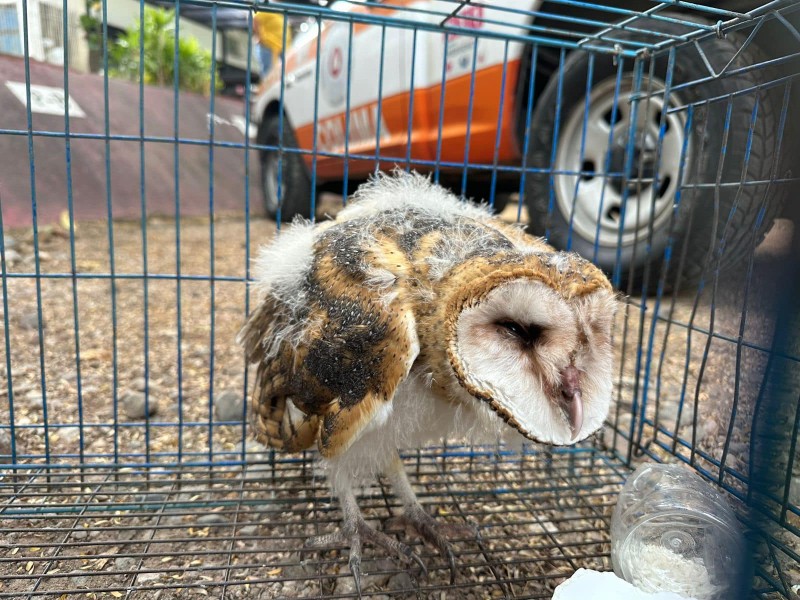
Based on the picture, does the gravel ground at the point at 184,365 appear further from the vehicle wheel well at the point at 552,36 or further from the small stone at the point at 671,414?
the vehicle wheel well at the point at 552,36

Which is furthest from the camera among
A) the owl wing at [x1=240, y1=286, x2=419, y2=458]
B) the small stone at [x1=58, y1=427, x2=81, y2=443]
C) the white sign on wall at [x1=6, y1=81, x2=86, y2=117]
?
the white sign on wall at [x1=6, y1=81, x2=86, y2=117]

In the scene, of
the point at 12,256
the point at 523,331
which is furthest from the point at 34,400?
the point at 523,331

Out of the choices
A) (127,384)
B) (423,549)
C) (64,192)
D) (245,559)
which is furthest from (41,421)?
(64,192)

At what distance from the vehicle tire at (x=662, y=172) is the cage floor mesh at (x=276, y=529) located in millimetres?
968

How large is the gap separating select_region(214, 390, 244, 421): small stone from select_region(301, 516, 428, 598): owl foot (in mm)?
1013

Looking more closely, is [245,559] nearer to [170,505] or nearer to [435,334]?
[170,505]

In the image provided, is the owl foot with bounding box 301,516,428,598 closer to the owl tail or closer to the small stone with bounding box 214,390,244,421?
the owl tail

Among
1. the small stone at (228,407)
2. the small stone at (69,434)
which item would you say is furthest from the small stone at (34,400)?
the small stone at (228,407)

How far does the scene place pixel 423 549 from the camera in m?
1.89

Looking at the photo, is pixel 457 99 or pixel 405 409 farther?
pixel 457 99

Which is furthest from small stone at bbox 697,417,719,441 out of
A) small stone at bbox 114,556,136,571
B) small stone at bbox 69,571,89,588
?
small stone at bbox 69,571,89,588

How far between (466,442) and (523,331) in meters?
0.66

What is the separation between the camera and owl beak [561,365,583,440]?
127 cm

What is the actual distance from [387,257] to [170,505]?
4.05 ft
